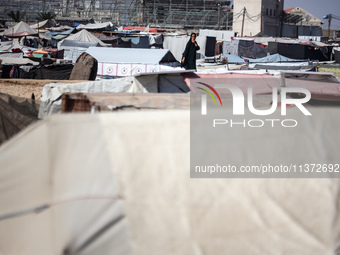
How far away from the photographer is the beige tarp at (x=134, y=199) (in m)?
2.34

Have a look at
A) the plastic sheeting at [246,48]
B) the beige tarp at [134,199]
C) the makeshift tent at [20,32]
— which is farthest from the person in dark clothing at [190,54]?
the makeshift tent at [20,32]

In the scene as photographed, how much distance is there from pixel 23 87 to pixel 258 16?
58.8 meters

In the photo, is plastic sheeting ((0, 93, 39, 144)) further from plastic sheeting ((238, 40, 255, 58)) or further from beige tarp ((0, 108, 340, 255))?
plastic sheeting ((238, 40, 255, 58))

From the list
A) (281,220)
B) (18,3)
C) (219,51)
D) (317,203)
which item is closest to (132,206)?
(281,220)

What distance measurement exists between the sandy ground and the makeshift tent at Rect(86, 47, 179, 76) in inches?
200

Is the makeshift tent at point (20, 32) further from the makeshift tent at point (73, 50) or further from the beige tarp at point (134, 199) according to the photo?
the beige tarp at point (134, 199)

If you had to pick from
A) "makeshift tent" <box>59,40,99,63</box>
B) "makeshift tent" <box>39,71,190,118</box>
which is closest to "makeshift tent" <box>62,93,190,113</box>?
"makeshift tent" <box>39,71,190,118</box>

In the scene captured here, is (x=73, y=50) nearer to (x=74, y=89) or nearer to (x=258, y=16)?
(x=74, y=89)

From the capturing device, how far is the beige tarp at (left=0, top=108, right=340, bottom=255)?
2.34m

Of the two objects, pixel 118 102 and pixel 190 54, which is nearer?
pixel 118 102

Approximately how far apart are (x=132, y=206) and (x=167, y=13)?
66655 millimetres

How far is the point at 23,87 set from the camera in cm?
664

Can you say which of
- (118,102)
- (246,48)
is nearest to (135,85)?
(118,102)

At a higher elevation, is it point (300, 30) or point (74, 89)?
point (300, 30)
